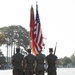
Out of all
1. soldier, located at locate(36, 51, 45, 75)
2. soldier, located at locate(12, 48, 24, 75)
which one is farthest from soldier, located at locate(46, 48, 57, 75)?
soldier, located at locate(12, 48, 24, 75)

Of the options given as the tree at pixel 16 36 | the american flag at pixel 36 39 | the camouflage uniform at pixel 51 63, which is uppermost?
the tree at pixel 16 36

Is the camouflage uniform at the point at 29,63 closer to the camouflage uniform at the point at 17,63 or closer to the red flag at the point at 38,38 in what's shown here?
the camouflage uniform at the point at 17,63

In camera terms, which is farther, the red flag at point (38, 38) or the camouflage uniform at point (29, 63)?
the red flag at point (38, 38)

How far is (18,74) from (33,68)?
33.4 inches

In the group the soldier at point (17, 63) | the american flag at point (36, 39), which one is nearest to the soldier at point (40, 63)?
the soldier at point (17, 63)

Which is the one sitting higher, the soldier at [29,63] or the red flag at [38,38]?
the red flag at [38,38]

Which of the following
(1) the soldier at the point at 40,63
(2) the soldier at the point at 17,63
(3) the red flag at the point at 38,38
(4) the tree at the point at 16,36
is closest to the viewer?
(2) the soldier at the point at 17,63

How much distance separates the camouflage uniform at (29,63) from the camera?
2245 centimetres

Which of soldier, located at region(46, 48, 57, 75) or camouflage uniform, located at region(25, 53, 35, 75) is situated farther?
soldier, located at region(46, 48, 57, 75)

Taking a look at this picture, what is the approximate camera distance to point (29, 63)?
22.6 m

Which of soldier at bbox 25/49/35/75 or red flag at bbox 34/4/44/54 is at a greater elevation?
red flag at bbox 34/4/44/54

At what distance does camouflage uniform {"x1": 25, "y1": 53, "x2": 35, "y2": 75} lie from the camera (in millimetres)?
22453

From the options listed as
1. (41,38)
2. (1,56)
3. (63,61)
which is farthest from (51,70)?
(63,61)

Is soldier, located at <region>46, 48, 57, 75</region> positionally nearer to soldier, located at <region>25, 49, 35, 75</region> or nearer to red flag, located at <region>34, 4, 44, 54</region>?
soldier, located at <region>25, 49, 35, 75</region>
